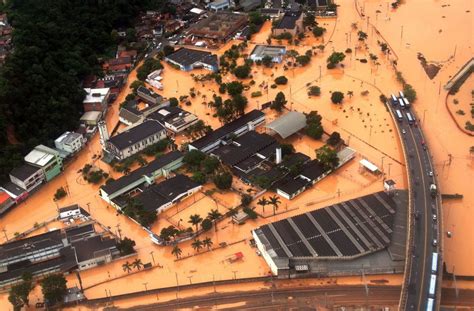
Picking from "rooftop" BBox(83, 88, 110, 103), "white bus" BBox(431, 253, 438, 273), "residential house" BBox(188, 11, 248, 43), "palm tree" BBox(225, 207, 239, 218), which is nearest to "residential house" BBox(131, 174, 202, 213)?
"palm tree" BBox(225, 207, 239, 218)

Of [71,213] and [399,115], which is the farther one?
[399,115]

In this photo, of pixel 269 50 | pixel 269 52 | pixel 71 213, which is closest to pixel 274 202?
pixel 71 213

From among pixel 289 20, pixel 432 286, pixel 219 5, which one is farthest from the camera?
pixel 219 5

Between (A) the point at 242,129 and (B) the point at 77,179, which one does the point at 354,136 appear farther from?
(B) the point at 77,179

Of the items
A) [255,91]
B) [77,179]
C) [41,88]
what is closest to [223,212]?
[77,179]

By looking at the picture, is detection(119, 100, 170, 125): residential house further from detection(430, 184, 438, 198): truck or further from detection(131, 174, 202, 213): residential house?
detection(430, 184, 438, 198): truck

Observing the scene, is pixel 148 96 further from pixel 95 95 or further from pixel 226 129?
pixel 226 129
